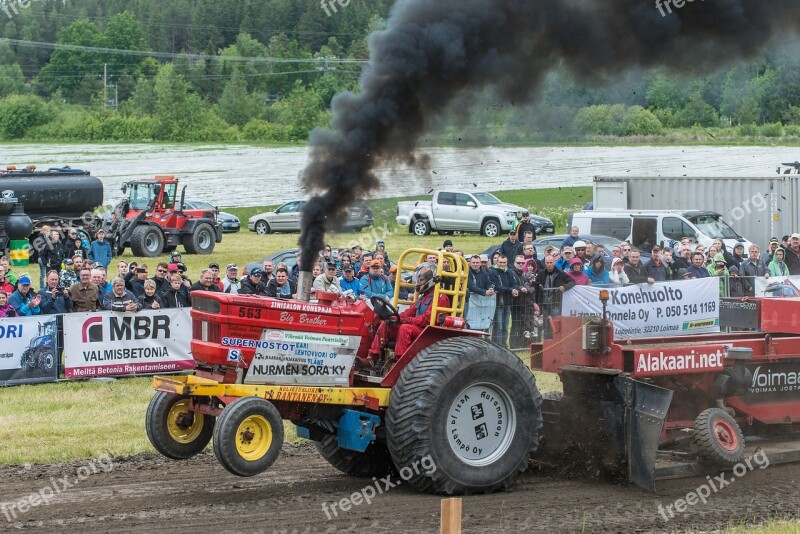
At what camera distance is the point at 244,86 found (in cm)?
6625

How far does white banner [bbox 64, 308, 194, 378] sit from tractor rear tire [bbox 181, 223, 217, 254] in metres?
14.8

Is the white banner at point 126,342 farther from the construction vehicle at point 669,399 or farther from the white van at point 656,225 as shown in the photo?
the white van at point 656,225

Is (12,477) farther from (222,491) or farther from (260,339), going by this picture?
(260,339)

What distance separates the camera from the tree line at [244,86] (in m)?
10.6

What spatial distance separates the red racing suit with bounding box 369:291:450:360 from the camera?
856 cm

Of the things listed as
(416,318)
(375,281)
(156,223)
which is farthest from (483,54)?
(156,223)

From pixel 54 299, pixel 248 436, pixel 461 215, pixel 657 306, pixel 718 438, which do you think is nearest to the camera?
pixel 248 436

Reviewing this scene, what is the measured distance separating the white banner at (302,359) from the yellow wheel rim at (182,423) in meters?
0.65

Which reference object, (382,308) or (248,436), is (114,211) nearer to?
(382,308)

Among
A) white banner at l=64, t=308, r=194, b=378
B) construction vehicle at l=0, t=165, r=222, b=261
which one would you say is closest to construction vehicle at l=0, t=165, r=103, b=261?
construction vehicle at l=0, t=165, r=222, b=261

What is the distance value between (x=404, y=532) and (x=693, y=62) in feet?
19.0

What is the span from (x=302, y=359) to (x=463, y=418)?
1354mm

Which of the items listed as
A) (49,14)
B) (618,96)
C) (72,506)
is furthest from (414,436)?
(49,14)

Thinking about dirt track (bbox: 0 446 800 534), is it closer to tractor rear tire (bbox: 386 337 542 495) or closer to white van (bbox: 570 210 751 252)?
tractor rear tire (bbox: 386 337 542 495)
